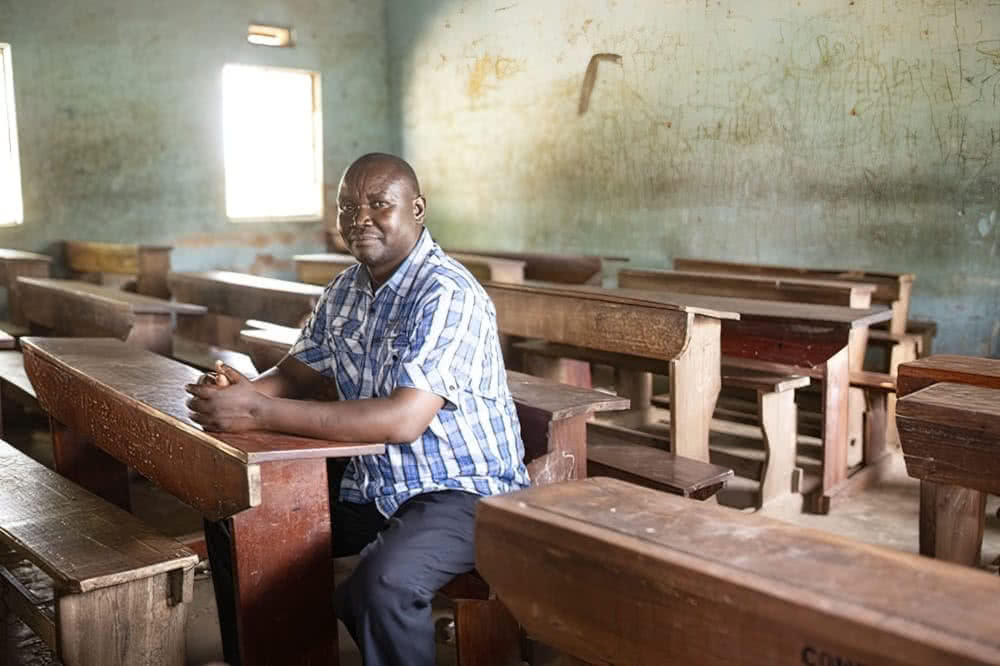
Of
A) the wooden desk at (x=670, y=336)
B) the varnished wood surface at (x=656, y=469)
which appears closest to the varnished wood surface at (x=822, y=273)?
the wooden desk at (x=670, y=336)

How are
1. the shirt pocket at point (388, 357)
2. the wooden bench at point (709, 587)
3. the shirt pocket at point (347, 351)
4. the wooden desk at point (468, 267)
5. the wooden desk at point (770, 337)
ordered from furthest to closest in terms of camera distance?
the wooden desk at point (468, 267)
the wooden desk at point (770, 337)
the shirt pocket at point (347, 351)
the shirt pocket at point (388, 357)
the wooden bench at point (709, 587)

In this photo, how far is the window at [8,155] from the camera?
740cm

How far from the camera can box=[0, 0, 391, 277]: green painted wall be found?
7555mm

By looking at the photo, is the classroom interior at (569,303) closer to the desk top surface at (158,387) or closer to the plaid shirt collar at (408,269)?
the desk top surface at (158,387)

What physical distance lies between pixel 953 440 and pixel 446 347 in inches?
47.9

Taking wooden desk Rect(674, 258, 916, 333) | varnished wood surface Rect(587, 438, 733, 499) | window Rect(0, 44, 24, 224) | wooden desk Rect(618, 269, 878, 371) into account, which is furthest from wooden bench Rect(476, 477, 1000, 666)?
window Rect(0, 44, 24, 224)

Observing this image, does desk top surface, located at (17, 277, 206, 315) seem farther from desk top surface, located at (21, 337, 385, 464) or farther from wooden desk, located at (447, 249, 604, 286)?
wooden desk, located at (447, 249, 604, 286)

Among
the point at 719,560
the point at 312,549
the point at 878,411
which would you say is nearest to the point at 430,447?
the point at 312,549

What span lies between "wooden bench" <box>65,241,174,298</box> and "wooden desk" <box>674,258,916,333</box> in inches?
141

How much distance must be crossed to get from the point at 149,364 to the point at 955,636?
259cm

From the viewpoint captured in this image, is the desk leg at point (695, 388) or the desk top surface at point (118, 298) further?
the desk top surface at point (118, 298)

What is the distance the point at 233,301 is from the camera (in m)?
5.71

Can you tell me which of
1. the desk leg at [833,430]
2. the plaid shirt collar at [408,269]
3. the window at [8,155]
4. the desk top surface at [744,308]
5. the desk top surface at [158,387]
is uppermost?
the window at [8,155]

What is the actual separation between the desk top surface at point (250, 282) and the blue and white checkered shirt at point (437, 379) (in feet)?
8.02
